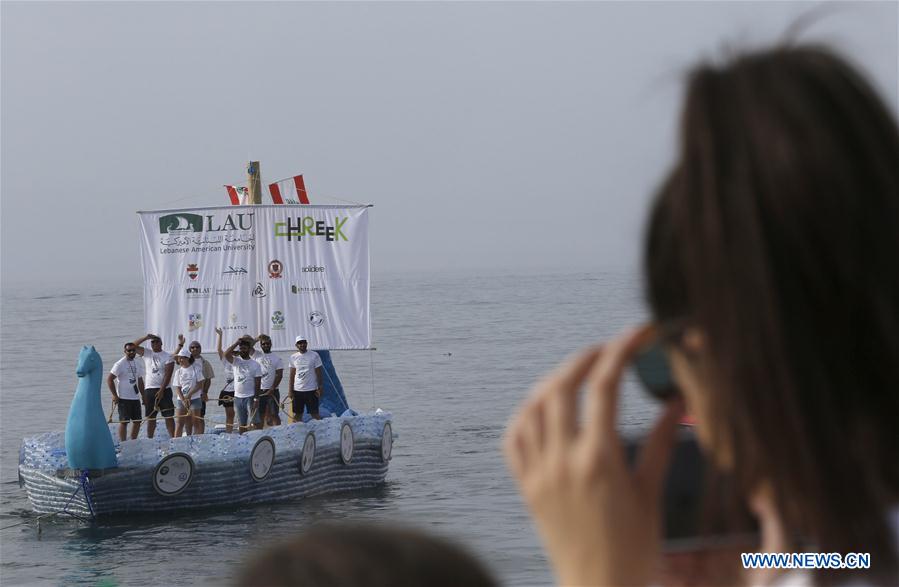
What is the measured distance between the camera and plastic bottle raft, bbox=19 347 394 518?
1906cm

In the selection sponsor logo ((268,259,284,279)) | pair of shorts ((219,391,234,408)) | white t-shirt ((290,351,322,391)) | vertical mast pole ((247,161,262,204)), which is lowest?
pair of shorts ((219,391,234,408))

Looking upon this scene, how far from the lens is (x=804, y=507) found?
1084 millimetres

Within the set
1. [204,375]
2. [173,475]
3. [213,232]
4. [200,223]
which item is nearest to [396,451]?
[213,232]

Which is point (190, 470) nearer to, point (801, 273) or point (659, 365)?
point (659, 365)

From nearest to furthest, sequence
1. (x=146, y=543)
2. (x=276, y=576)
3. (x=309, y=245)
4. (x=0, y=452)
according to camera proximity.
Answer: (x=276, y=576) < (x=146, y=543) < (x=309, y=245) < (x=0, y=452)

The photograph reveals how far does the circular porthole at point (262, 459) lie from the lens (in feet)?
65.4

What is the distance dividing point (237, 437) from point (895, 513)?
18900mm

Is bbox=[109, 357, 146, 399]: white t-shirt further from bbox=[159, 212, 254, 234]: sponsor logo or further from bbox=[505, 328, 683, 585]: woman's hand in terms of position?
bbox=[505, 328, 683, 585]: woman's hand

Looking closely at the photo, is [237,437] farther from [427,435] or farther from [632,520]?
[632,520]

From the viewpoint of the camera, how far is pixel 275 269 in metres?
24.1

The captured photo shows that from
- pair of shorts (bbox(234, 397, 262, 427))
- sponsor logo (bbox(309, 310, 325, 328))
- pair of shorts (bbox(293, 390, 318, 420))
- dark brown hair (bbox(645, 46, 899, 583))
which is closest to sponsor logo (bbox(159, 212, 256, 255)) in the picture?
sponsor logo (bbox(309, 310, 325, 328))

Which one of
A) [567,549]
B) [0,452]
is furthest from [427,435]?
[567,549]

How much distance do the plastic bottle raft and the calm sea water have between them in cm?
37

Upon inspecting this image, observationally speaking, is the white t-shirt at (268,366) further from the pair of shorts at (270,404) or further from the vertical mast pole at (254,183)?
the vertical mast pole at (254,183)
